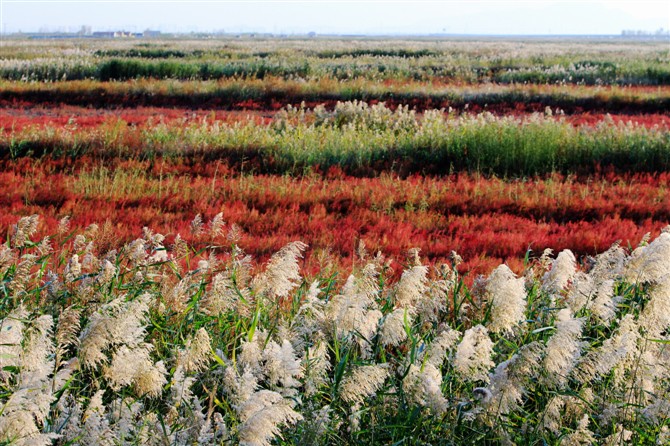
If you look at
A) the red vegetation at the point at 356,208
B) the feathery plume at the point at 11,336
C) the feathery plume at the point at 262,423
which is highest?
the feathery plume at the point at 11,336

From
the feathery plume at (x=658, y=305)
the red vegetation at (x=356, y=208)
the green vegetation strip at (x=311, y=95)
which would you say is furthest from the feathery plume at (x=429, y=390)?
the green vegetation strip at (x=311, y=95)

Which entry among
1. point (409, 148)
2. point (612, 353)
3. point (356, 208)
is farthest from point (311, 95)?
point (612, 353)

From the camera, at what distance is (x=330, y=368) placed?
3.66 m

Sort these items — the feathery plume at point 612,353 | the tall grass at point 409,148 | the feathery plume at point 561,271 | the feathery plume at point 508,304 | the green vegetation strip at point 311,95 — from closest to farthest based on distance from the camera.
→ the feathery plume at point 612,353
the feathery plume at point 508,304
the feathery plume at point 561,271
the tall grass at point 409,148
the green vegetation strip at point 311,95

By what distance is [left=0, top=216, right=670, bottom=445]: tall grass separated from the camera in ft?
9.15

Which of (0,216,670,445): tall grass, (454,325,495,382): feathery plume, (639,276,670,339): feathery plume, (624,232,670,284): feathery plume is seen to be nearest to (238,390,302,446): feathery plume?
(0,216,670,445): tall grass

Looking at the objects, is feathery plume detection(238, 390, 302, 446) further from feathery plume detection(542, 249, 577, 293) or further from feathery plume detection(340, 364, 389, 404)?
feathery plume detection(542, 249, 577, 293)

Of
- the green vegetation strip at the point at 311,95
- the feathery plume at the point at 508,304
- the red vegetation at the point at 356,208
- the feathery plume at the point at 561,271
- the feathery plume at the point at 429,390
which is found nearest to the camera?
the feathery plume at the point at 429,390

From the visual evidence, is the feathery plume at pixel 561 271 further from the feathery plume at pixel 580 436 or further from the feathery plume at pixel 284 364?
the feathery plume at pixel 284 364

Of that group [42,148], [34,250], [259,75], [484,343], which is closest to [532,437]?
[484,343]

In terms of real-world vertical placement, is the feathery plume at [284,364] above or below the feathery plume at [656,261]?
below

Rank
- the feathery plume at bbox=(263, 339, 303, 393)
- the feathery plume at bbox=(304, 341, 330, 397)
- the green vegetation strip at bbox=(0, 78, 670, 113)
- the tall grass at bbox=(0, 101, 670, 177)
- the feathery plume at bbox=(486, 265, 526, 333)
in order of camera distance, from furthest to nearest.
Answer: the green vegetation strip at bbox=(0, 78, 670, 113) → the tall grass at bbox=(0, 101, 670, 177) → the feathery plume at bbox=(486, 265, 526, 333) → the feathery plume at bbox=(304, 341, 330, 397) → the feathery plume at bbox=(263, 339, 303, 393)

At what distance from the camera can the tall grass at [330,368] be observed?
110 inches

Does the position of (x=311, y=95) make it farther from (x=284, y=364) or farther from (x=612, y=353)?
(x=284, y=364)
